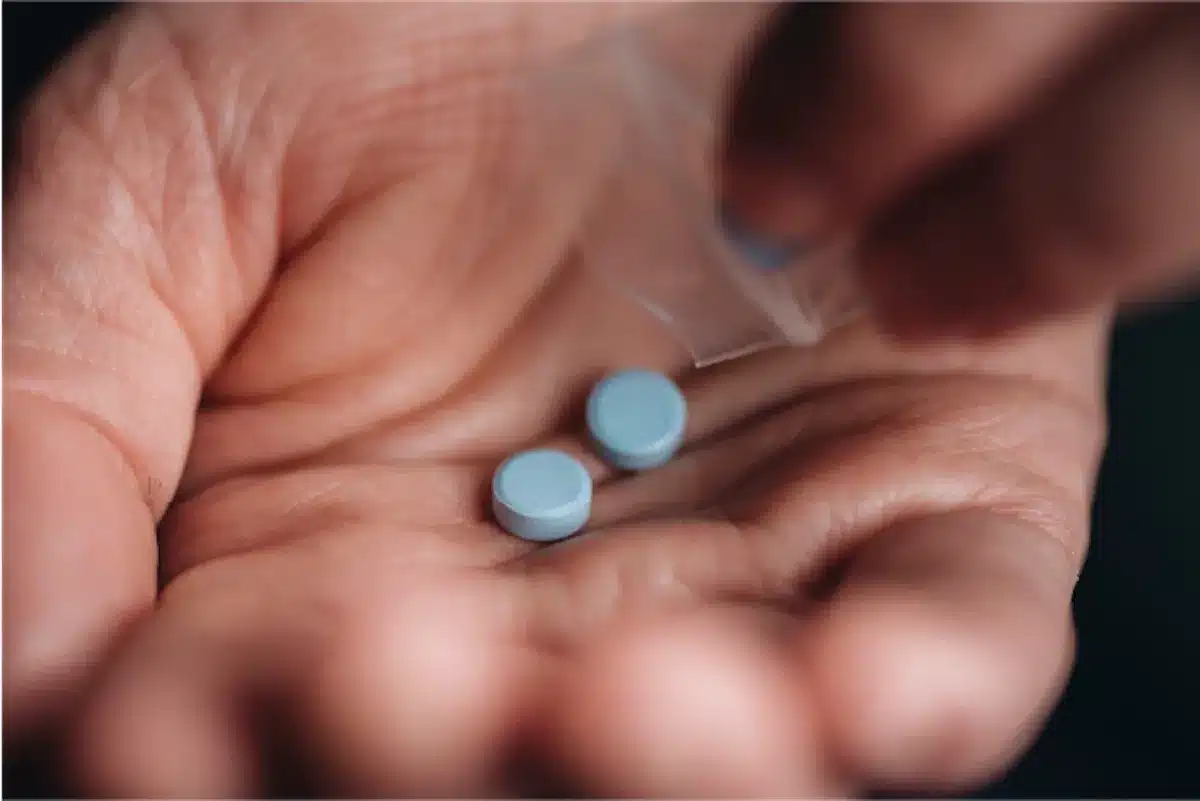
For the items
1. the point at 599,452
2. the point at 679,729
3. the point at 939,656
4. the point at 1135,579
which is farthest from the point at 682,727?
the point at 1135,579

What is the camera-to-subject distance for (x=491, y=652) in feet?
1.51

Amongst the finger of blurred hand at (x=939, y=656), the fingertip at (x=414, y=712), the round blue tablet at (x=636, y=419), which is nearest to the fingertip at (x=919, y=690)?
the finger of blurred hand at (x=939, y=656)

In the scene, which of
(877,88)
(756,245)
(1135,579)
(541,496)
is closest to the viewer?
(877,88)

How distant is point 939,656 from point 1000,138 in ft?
0.69

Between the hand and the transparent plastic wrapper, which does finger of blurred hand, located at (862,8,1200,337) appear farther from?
the transparent plastic wrapper

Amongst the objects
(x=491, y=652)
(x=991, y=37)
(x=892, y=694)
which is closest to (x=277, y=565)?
(x=491, y=652)

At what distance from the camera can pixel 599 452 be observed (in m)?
0.73

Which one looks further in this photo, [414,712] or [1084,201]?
[414,712]

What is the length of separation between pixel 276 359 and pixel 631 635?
15.0 inches

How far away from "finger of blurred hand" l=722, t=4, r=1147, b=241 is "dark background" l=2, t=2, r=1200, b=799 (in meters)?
0.62

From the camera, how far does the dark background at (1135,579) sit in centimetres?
85

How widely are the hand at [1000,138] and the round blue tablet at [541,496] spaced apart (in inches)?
12.1

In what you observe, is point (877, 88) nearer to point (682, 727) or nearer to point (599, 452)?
point (682, 727)

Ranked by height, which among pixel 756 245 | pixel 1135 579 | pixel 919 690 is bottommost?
pixel 1135 579
